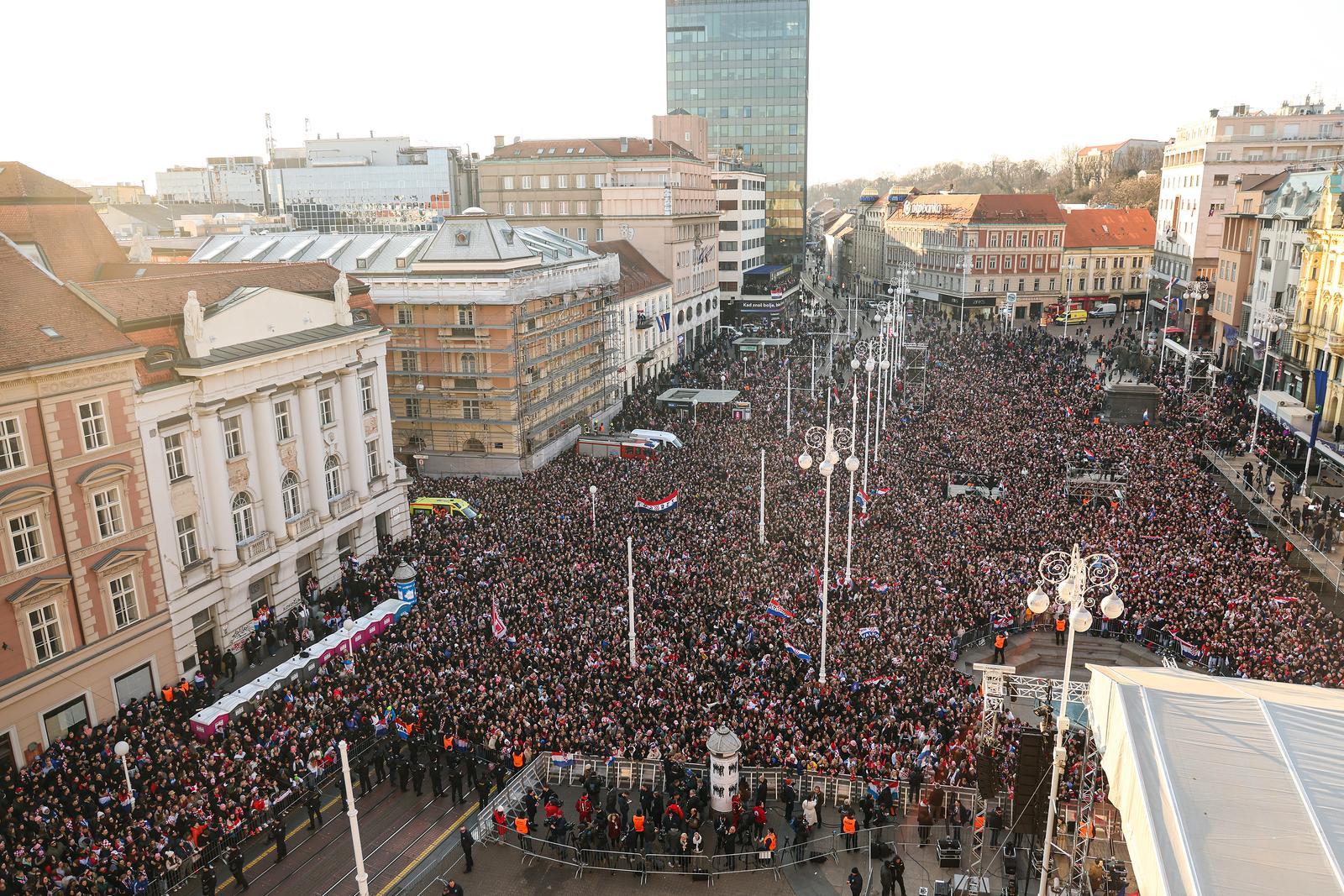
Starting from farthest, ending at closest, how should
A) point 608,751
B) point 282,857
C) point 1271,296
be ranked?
point 1271,296 < point 608,751 < point 282,857

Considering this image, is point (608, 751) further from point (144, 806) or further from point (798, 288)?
point (798, 288)

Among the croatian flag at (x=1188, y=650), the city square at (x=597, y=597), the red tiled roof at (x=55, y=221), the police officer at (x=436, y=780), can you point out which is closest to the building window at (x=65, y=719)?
the city square at (x=597, y=597)

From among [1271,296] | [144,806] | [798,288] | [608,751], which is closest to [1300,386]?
[1271,296]

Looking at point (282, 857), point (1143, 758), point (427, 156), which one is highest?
point (427, 156)

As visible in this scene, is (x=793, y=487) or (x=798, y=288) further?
(x=798, y=288)

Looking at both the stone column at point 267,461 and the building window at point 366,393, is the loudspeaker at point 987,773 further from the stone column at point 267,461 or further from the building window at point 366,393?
the building window at point 366,393

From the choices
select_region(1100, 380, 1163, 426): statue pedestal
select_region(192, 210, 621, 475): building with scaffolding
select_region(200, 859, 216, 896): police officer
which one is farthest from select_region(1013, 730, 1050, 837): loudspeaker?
select_region(1100, 380, 1163, 426): statue pedestal
